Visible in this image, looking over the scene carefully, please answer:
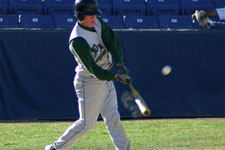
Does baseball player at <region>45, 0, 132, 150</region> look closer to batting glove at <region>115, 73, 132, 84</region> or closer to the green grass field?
batting glove at <region>115, 73, 132, 84</region>

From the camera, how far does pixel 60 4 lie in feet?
33.2

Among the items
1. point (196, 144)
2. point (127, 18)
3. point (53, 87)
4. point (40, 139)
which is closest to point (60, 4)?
point (127, 18)

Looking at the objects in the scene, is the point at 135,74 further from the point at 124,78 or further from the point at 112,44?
the point at 124,78

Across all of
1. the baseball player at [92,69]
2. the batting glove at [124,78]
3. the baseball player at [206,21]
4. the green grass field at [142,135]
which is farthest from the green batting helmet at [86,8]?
the baseball player at [206,21]

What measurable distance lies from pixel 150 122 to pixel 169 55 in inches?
49.3

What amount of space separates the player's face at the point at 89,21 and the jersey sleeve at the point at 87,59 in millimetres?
168

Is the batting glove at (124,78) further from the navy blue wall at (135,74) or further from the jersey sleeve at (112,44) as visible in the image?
the navy blue wall at (135,74)

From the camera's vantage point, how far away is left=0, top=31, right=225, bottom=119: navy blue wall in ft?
26.0

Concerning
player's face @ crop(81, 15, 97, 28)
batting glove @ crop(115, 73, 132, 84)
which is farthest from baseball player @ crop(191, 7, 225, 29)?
batting glove @ crop(115, 73, 132, 84)

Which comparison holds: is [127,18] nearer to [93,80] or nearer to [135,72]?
[135,72]

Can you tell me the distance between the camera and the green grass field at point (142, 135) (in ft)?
19.2

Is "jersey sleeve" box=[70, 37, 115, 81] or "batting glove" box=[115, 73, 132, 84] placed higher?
"jersey sleeve" box=[70, 37, 115, 81]

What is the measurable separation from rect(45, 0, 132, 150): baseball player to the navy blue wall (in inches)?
130

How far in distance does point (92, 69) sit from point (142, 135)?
2.69 meters
